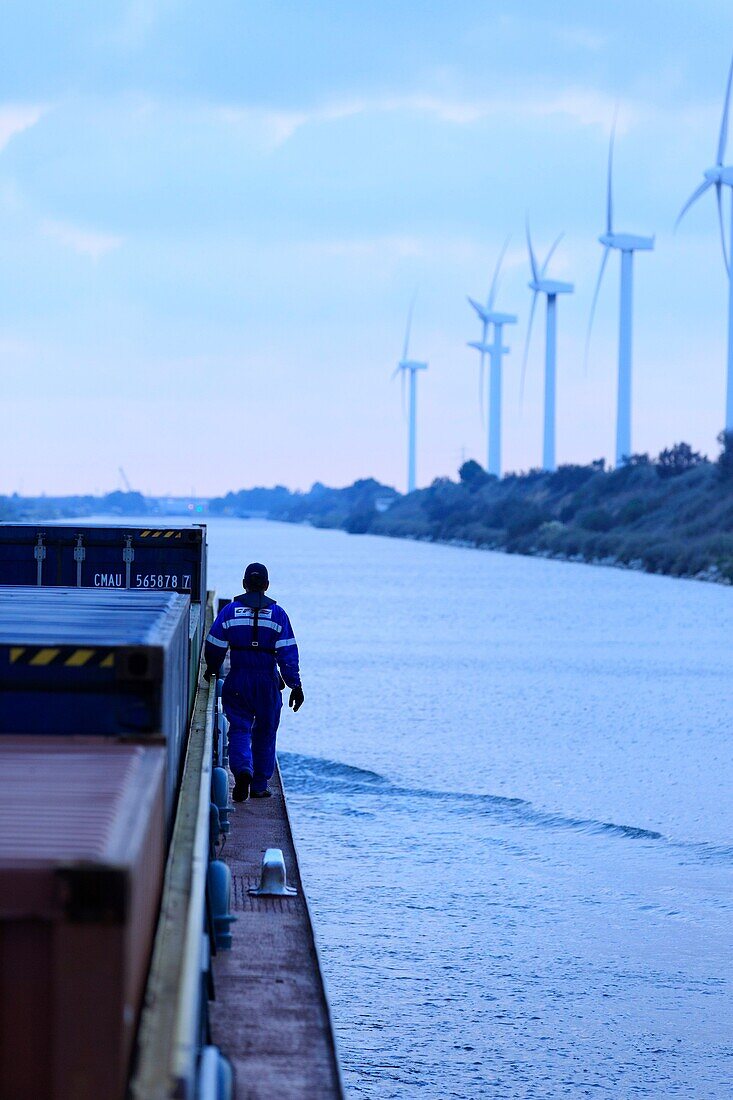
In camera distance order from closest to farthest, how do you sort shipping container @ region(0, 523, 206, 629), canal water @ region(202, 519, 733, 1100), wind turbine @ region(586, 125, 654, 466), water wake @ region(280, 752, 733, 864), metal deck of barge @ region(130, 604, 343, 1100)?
metal deck of barge @ region(130, 604, 343, 1100), canal water @ region(202, 519, 733, 1100), water wake @ region(280, 752, 733, 864), shipping container @ region(0, 523, 206, 629), wind turbine @ region(586, 125, 654, 466)

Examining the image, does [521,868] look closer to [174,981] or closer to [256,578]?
[256,578]

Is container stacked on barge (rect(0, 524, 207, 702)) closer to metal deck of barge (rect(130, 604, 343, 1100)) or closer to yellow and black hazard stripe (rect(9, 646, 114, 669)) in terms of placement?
metal deck of barge (rect(130, 604, 343, 1100))

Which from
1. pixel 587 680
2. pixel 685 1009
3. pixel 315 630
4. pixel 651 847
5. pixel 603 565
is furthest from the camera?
pixel 603 565

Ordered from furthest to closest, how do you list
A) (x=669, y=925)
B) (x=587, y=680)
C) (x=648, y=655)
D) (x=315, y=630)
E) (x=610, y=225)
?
(x=610, y=225), (x=315, y=630), (x=648, y=655), (x=587, y=680), (x=669, y=925)

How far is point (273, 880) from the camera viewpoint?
9.99 metres

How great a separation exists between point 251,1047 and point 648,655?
33856 millimetres

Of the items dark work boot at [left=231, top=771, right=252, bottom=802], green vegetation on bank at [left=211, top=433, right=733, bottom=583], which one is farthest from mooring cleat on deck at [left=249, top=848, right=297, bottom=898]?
green vegetation on bank at [left=211, top=433, right=733, bottom=583]

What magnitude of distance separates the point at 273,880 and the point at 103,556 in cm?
862

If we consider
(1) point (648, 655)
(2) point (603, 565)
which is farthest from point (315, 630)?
(2) point (603, 565)

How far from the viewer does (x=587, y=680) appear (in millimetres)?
34125

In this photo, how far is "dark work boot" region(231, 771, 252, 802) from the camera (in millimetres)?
12750

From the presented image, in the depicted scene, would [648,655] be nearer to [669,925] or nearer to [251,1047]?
[669,925]

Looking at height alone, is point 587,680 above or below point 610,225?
below

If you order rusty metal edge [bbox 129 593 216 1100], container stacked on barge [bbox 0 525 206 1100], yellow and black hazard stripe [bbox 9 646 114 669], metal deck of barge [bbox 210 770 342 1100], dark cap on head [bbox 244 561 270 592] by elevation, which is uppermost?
dark cap on head [bbox 244 561 270 592]
